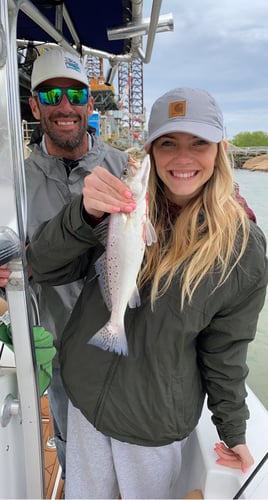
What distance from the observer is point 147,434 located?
1406 millimetres

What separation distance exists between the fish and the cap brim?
0.21 meters

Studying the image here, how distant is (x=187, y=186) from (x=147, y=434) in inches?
35.3

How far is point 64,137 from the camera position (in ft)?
6.54

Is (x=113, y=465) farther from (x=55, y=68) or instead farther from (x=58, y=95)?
(x=55, y=68)

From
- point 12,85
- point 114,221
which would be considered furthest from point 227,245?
point 12,85

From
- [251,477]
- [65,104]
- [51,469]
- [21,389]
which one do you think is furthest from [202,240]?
[51,469]

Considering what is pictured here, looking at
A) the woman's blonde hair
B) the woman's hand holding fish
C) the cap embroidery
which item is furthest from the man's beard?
the woman's hand holding fish

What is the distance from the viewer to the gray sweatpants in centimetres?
150

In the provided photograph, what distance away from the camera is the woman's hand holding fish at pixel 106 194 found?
1.01 m

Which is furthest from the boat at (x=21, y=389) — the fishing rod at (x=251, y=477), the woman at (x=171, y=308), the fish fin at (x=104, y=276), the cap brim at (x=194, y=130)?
the cap brim at (x=194, y=130)

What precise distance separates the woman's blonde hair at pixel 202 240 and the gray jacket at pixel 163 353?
30 millimetres

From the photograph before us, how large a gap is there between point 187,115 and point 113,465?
137cm

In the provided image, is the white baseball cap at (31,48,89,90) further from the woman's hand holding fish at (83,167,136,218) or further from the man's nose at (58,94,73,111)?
the woman's hand holding fish at (83,167,136,218)

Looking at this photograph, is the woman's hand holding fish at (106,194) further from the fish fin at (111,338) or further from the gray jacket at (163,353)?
the fish fin at (111,338)
